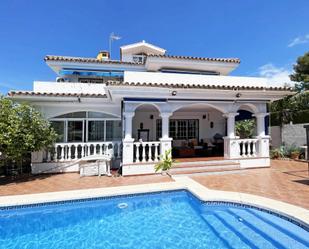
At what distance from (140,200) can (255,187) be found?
6457 millimetres

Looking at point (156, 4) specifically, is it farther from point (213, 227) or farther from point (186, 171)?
point (213, 227)

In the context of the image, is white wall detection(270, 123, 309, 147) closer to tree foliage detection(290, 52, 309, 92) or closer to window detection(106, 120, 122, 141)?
tree foliage detection(290, 52, 309, 92)

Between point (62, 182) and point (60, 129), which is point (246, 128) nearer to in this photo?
point (60, 129)

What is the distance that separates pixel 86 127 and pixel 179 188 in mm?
9671

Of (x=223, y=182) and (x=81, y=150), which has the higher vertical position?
(x=81, y=150)

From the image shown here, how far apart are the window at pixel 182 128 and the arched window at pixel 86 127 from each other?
5569 millimetres

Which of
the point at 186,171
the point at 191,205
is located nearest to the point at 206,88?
the point at 186,171

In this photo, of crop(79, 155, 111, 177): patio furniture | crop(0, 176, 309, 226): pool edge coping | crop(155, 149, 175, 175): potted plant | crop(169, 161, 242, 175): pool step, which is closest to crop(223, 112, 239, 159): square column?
crop(169, 161, 242, 175): pool step

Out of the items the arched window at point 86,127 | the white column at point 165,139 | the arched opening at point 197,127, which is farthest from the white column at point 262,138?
the arched window at point 86,127

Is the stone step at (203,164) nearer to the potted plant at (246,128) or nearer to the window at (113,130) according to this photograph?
the window at (113,130)

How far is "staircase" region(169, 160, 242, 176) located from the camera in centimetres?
1406

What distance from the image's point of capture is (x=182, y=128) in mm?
21922

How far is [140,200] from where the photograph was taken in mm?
10086

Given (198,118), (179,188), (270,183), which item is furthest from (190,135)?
(179,188)
